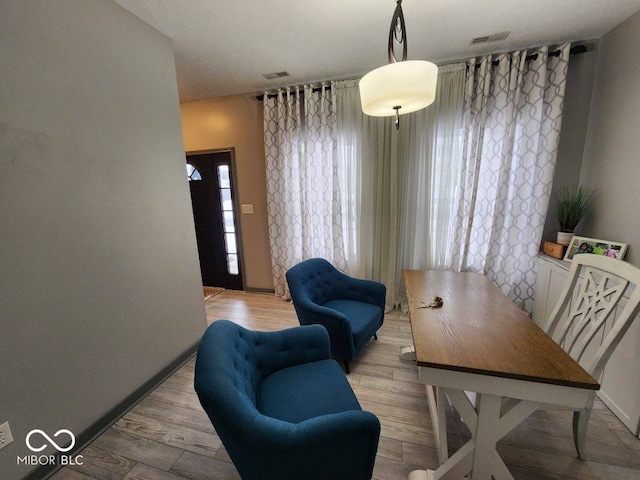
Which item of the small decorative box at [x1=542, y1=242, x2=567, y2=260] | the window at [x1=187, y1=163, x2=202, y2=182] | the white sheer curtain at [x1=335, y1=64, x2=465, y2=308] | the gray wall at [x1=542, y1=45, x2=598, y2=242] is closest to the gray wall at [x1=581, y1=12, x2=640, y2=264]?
the gray wall at [x1=542, y1=45, x2=598, y2=242]

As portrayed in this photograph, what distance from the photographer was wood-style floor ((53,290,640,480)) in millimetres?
1274

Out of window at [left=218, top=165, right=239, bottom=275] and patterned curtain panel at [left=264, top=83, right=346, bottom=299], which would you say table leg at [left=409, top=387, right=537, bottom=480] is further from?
window at [left=218, top=165, right=239, bottom=275]

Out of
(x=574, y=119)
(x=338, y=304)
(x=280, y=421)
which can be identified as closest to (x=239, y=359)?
(x=280, y=421)

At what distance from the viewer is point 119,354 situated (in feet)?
5.33

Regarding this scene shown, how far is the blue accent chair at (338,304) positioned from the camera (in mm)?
1857

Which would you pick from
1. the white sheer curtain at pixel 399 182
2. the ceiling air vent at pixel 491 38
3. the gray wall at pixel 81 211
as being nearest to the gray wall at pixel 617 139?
the ceiling air vent at pixel 491 38

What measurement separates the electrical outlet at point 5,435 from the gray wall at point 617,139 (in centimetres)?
387

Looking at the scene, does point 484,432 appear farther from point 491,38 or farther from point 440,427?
point 491,38

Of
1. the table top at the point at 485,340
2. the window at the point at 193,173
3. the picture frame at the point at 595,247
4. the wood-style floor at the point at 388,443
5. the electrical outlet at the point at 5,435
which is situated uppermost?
the window at the point at 193,173

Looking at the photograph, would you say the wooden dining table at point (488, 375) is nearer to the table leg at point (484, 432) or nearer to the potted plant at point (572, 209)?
the table leg at point (484, 432)

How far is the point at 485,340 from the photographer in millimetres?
1143

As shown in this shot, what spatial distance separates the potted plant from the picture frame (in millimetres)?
106

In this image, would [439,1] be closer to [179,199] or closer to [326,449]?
[179,199]

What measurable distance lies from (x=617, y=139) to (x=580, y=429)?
2.18 m
